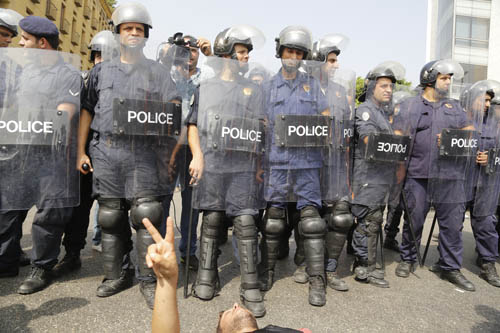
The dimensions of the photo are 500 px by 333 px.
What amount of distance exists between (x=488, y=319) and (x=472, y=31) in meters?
26.6

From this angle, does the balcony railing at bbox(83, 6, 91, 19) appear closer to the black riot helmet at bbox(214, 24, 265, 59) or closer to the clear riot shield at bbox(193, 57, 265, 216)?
the black riot helmet at bbox(214, 24, 265, 59)

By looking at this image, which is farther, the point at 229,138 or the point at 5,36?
the point at 5,36

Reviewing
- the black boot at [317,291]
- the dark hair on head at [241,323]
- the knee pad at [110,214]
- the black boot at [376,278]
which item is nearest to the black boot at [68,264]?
the knee pad at [110,214]

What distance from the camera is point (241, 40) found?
3154 millimetres

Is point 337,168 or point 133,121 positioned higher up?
point 133,121

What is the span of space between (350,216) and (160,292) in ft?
8.14

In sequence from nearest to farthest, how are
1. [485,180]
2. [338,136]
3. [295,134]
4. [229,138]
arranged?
[229,138] < [295,134] < [338,136] < [485,180]

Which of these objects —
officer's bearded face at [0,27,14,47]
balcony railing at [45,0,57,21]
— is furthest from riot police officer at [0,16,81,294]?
balcony railing at [45,0,57,21]

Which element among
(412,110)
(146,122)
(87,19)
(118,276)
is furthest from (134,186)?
(87,19)

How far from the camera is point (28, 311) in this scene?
8.66ft

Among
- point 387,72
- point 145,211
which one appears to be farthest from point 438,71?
point 145,211

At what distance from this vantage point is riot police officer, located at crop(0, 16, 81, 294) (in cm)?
270

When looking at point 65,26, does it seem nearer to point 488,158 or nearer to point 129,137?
point 129,137

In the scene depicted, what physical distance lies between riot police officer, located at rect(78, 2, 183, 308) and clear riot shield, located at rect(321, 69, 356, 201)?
126 centimetres
